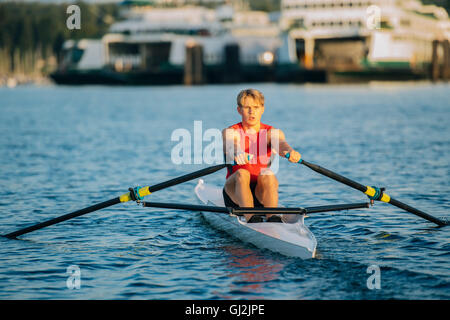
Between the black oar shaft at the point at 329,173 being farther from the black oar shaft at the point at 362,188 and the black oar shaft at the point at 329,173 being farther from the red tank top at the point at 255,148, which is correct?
the red tank top at the point at 255,148

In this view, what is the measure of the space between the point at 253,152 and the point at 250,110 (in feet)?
2.41

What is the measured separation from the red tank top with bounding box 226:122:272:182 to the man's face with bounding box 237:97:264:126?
0.70 ft

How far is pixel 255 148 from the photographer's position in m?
10.8

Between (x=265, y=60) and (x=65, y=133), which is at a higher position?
(x=265, y=60)

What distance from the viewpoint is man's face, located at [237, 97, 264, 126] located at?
10500 mm

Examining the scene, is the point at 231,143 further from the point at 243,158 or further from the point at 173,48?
the point at 173,48

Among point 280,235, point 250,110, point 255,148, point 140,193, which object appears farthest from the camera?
point 140,193

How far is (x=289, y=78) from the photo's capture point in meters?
85.3

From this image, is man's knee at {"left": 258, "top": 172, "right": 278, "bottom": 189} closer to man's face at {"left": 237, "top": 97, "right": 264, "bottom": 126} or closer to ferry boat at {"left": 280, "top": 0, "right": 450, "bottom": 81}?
man's face at {"left": 237, "top": 97, "right": 264, "bottom": 126}

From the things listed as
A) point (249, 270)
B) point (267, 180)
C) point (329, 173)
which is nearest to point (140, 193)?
point (267, 180)

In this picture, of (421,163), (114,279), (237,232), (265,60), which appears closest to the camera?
(114,279)

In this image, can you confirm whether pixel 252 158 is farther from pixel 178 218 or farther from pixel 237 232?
pixel 178 218
